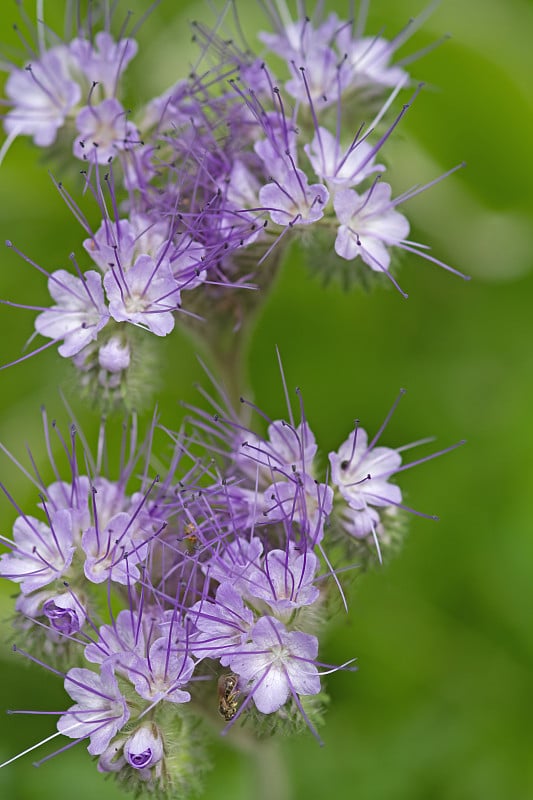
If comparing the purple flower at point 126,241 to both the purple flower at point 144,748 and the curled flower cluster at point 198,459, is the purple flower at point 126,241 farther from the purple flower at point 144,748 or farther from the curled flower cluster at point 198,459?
the purple flower at point 144,748

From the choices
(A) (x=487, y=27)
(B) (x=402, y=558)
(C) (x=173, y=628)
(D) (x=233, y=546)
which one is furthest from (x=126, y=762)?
(A) (x=487, y=27)

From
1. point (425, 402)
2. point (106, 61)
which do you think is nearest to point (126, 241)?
point (106, 61)

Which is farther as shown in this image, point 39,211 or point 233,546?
point 39,211

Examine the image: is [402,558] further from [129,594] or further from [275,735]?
[129,594]

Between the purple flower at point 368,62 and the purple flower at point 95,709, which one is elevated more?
the purple flower at point 368,62

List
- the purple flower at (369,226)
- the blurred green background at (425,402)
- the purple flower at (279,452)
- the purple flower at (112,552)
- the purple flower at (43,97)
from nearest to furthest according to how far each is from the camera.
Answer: the purple flower at (112,552) → the purple flower at (279,452) → the purple flower at (369,226) → the purple flower at (43,97) → the blurred green background at (425,402)

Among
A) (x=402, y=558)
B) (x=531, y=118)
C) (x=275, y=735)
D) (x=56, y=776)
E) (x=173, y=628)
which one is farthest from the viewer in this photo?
(x=531, y=118)

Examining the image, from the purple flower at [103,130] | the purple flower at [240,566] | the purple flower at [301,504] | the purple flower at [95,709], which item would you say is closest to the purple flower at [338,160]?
the purple flower at [103,130]
